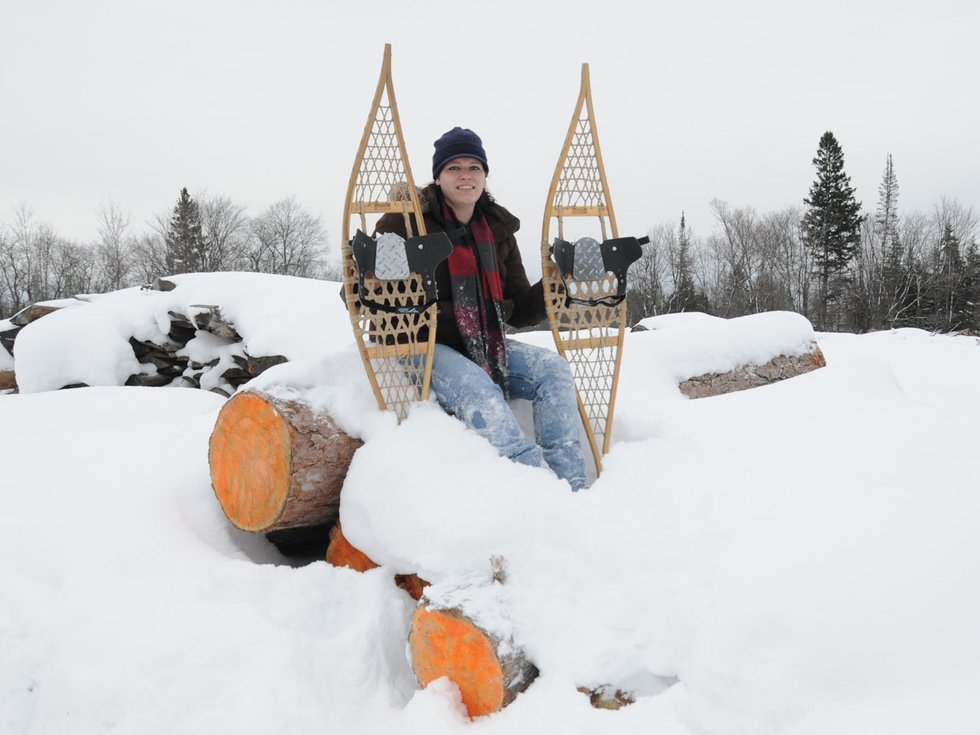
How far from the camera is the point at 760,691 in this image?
1290 mm

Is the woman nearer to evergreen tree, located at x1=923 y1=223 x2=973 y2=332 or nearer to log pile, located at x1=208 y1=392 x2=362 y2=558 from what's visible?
log pile, located at x1=208 y1=392 x2=362 y2=558

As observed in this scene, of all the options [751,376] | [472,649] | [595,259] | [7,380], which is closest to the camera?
→ [472,649]

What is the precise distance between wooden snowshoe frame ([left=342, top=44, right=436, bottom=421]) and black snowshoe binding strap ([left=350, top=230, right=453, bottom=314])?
0.06m

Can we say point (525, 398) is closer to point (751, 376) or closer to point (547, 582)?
point (547, 582)

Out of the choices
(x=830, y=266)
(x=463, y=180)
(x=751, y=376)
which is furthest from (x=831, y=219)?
(x=463, y=180)

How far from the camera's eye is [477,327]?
2.31m

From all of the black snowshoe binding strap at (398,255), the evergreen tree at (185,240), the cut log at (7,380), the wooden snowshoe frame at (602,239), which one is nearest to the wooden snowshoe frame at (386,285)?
the black snowshoe binding strap at (398,255)

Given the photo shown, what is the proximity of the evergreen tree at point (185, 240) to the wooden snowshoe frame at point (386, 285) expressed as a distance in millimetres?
27275

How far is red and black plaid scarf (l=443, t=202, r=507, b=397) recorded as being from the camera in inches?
90.2

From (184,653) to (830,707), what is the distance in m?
1.55

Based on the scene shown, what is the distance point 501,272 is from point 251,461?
122 cm

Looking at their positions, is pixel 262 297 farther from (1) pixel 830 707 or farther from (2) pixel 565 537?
(1) pixel 830 707

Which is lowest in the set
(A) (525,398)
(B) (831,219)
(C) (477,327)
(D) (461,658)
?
(D) (461,658)

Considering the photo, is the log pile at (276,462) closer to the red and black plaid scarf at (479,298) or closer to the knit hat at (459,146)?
the red and black plaid scarf at (479,298)
